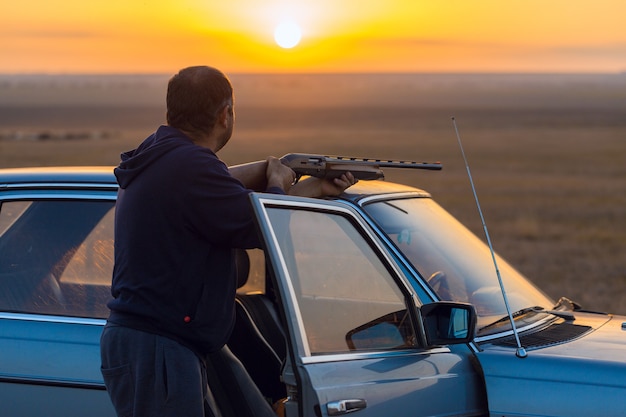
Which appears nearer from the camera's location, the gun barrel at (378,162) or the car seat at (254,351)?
the gun barrel at (378,162)

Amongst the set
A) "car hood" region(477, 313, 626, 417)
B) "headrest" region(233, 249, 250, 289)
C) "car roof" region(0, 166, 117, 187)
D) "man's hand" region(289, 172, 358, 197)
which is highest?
"car roof" region(0, 166, 117, 187)

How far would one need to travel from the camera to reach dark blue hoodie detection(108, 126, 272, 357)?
294cm

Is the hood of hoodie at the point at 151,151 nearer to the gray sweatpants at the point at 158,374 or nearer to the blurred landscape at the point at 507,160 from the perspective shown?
the gray sweatpants at the point at 158,374

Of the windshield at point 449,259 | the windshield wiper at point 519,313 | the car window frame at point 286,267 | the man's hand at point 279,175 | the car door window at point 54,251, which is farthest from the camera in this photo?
the car door window at point 54,251

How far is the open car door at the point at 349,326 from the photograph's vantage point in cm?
284

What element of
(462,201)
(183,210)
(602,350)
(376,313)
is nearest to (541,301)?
(602,350)

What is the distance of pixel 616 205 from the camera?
22109 millimetres

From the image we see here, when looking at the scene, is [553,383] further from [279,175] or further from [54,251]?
[54,251]

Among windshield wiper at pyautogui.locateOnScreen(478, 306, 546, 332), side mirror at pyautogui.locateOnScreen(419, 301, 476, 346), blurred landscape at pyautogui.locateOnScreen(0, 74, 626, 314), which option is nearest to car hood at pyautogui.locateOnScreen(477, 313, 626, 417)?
side mirror at pyautogui.locateOnScreen(419, 301, 476, 346)

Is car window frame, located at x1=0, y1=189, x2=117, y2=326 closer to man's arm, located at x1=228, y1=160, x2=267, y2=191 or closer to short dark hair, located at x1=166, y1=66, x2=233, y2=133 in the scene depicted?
man's arm, located at x1=228, y1=160, x2=267, y2=191

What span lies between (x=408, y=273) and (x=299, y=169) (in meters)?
0.53

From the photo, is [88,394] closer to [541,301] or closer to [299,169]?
[299,169]

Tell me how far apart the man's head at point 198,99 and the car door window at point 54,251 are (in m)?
0.90

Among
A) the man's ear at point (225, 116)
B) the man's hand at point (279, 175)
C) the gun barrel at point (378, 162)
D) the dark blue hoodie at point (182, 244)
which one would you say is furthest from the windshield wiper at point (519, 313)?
the man's ear at point (225, 116)
